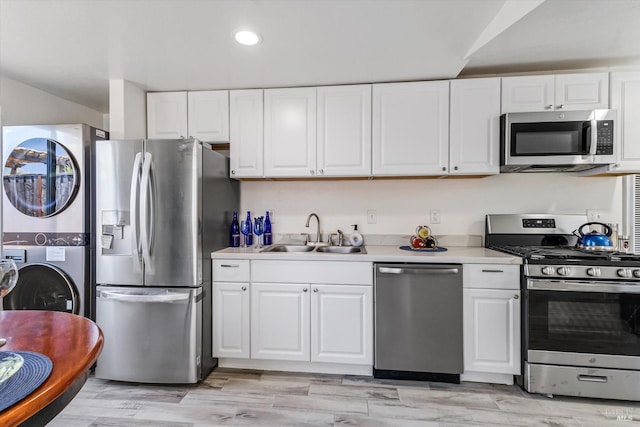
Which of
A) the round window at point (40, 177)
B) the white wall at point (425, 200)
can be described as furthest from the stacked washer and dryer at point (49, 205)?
the white wall at point (425, 200)

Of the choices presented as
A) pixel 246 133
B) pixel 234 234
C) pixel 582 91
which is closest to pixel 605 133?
pixel 582 91

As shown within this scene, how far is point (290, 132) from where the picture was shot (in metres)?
2.56

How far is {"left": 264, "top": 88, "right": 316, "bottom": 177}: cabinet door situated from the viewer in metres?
2.55

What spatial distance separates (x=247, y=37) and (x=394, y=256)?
169cm

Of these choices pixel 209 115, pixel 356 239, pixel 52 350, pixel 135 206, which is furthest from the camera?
pixel 356 239

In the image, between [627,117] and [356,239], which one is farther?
[356,239]

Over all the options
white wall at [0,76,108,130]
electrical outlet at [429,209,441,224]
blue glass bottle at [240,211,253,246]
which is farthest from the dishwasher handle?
white wall at [0,76,108,130]

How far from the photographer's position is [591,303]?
77.7 inches

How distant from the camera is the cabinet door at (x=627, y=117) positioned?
2240mm

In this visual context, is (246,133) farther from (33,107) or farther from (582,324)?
(582,324)

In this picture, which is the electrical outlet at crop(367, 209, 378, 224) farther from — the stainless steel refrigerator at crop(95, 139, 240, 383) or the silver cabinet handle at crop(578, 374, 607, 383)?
the silver cabinet handle at crop(578, 374, 607, 383)

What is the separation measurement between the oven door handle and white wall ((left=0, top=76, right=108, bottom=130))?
3.99m

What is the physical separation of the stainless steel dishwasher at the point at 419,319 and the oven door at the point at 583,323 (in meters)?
0.46

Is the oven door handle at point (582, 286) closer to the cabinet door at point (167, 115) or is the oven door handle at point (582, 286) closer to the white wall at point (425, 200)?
the white wall at point (425, 200)
